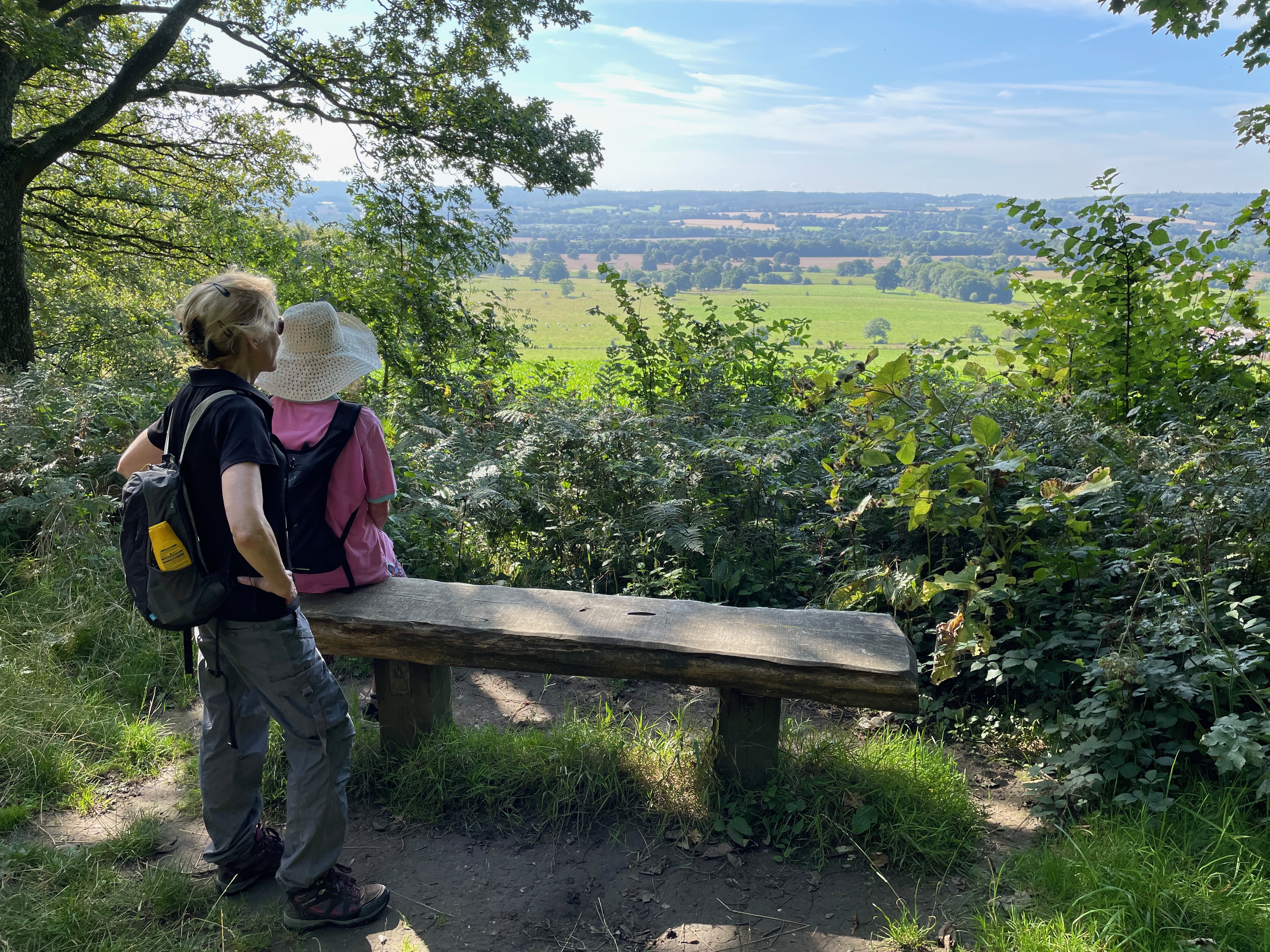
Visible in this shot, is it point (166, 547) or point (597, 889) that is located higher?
point (166, 547)

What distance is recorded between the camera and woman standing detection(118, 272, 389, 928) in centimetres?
214

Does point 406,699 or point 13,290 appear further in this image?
point 13,290

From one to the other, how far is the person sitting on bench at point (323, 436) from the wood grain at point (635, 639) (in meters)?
0.37

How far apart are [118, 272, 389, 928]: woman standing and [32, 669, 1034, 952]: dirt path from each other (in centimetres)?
15

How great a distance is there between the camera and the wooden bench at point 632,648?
2652mm

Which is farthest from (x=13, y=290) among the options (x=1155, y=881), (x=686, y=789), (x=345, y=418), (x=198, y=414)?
(x=1155, y=881)

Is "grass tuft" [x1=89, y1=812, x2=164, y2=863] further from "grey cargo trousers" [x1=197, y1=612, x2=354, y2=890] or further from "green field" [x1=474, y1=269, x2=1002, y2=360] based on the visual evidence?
"green field" [x1=474, y1=269, x2=1002, y2=360]

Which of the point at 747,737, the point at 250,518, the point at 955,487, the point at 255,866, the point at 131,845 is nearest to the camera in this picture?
the point at 250,518

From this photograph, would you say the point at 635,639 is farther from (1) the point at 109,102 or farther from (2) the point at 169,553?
(1) the point at 109,102

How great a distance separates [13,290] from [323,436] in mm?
7138

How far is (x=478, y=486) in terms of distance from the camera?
4.47 metres

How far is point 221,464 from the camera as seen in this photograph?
209cm

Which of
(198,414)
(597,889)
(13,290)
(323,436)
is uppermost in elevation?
(13,290)

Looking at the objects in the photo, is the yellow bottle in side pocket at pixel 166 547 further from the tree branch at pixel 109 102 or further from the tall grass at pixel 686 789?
the tree branch at pixel 109 102
